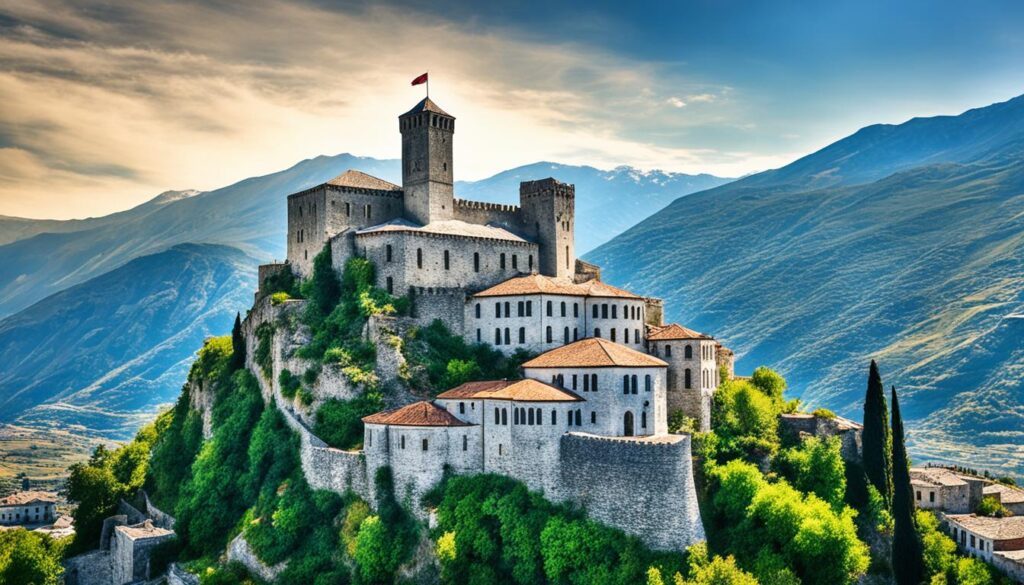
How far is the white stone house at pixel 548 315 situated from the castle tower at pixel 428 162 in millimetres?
11817

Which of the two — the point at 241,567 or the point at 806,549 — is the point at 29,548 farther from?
the point at 806,549

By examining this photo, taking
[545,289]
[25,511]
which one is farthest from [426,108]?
[25,511]

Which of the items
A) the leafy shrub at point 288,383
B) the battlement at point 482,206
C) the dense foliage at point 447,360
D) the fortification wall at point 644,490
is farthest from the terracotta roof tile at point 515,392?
the battlement at point 482,206

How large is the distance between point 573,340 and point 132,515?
4639cm

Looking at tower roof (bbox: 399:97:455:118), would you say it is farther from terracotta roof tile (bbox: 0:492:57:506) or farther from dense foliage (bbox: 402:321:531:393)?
terracotta roof tile (bbox: 0:492:57:506)

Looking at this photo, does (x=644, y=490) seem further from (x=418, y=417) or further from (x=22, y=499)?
(x=22, y=499)

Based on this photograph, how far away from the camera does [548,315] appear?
264 feet

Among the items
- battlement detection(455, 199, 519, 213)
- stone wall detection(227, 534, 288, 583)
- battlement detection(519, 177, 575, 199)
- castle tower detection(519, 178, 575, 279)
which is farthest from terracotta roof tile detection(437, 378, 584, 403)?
battlement detection(519, 177, 575, 199)

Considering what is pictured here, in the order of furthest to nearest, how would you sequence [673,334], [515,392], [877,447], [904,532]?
[673,334] < [877,447] < [904,532] < [515,392]

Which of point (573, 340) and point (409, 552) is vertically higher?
point (573, 340)

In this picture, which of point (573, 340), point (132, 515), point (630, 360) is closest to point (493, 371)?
point (573, 340)

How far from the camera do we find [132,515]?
94.7 m

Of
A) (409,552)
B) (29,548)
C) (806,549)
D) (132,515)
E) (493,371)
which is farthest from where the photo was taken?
(132,515)

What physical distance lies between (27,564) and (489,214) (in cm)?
5056
